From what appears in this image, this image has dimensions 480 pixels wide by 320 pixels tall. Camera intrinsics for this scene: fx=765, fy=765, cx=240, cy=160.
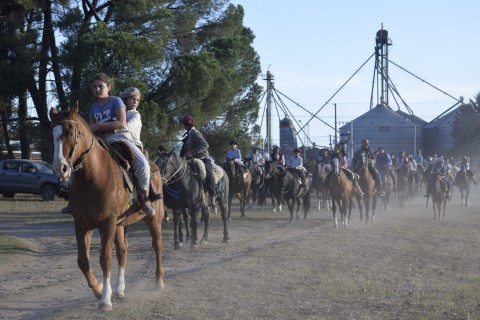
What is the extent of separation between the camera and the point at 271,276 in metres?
11.4

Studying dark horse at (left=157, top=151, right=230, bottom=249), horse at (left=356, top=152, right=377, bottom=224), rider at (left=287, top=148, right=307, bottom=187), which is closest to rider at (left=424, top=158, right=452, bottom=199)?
horse at (left=356, top=152, right=377, bottom=224)

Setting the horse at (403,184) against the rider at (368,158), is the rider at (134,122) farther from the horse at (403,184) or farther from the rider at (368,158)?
the horse at (403,184)

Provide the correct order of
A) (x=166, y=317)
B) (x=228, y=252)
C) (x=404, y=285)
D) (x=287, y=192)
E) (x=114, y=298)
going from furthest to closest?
(x=287, y=192)
(x=228, y=252)
(x=404, y=285)
(x=114, y=298)
(x=166, y=317)

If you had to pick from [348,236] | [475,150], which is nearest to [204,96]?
[348,236]

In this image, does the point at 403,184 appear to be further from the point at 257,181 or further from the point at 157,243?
the point at 157,243

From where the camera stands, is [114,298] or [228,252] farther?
[228,252]

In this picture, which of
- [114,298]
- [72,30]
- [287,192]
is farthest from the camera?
[72,30]

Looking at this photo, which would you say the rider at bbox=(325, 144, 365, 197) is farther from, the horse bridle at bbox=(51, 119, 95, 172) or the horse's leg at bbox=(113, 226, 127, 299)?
the horse bridle at bbox=(51, 119, 95, 172)

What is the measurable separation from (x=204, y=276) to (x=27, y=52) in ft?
83.9

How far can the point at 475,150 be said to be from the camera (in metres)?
72.8

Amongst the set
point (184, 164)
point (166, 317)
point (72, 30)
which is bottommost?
point (166, 317)

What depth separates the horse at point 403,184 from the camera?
34.7m

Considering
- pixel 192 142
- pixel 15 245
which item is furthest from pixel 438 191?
pixel 15 245

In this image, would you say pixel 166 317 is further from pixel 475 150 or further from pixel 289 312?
pixel 475 150
